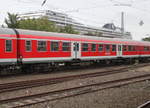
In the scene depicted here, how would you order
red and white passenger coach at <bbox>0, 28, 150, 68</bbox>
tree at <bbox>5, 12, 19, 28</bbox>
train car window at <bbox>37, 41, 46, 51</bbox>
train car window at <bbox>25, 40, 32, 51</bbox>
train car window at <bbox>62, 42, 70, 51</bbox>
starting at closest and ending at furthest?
red and white passenger coach at <bbox>0, 28, 150, 68</bbox> → train car window at <bbox>25, 40, 32, 51</bbox> → train car window at <bbox>37, 41, 46, 51</bbox> → train car window at <bbox>62, 42, 70, 51</bbox> → tree at <bbox>5, 12, 19, 28</bbox>

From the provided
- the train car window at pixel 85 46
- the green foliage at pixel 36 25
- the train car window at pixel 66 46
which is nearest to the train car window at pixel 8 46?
the train car window at pixel 66 46

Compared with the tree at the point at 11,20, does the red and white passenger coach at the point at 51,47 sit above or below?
below

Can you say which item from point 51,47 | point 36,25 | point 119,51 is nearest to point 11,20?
point 36,25

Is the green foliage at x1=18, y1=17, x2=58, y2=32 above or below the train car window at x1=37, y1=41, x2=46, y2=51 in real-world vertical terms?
above

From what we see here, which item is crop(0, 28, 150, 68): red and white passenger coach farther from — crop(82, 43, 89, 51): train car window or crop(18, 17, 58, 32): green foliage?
crop(18, 17, 58, 32): green foliage

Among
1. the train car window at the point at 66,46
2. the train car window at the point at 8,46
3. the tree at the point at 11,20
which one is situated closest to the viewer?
the train car window at the point at 8,46

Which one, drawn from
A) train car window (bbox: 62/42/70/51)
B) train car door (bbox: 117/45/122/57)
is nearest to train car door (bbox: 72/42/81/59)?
train car window (bbox: 62/42/70/51)

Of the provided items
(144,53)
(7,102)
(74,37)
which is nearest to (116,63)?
(144,53)

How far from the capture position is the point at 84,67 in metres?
23.3

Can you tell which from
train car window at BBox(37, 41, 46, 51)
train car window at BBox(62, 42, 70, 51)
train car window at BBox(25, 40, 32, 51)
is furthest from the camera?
train car window at BBox(62, 42, 70, 51)

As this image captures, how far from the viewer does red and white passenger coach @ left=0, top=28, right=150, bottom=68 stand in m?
15.4

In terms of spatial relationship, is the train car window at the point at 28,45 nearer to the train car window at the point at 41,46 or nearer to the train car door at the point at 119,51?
the train car window at the point at 41,46

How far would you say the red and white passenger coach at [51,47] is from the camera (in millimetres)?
15398

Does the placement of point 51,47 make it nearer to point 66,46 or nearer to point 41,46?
point 41,46
